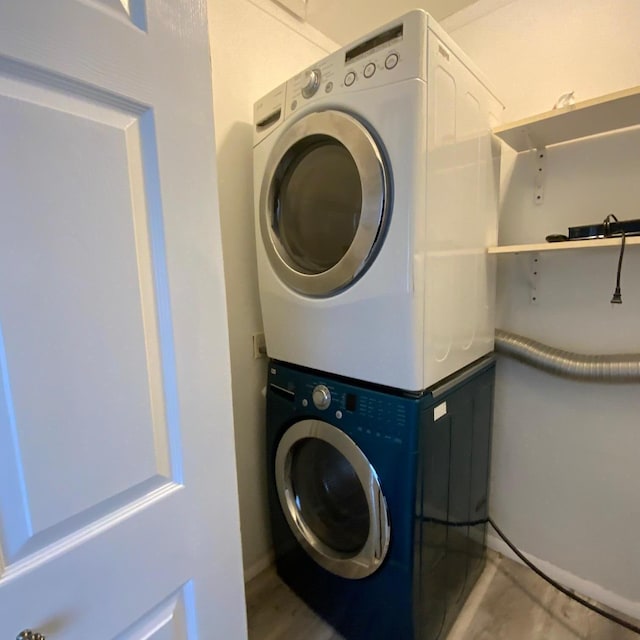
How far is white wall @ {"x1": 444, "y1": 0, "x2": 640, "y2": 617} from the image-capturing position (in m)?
1.29

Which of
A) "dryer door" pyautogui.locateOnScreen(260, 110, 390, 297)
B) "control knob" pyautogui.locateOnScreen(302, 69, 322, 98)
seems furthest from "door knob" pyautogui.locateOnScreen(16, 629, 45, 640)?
"control knob" pyautogui.locateOnScreen(302, 69, 322, 98)

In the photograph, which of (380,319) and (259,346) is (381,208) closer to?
(380,319)

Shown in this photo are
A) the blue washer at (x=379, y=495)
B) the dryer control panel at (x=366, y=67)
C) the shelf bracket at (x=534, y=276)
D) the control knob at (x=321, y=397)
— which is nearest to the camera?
the dryer control panel at (x=366, y=67)

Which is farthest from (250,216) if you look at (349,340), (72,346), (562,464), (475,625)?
(475,625)

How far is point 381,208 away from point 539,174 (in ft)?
2.76

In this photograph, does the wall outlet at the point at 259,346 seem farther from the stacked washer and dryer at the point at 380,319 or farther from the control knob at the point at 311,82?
the control knob at the point at 311,82

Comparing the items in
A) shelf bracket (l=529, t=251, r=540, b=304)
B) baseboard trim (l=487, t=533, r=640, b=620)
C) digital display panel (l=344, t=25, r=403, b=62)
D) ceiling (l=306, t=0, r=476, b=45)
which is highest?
ceiling (l=306, t=0, r=476, b=45)

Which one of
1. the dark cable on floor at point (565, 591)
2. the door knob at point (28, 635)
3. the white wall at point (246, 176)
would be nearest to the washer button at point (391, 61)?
the white wall at point (246, 176)

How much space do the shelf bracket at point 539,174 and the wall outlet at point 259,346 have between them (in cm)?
121

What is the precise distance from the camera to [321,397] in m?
1.23

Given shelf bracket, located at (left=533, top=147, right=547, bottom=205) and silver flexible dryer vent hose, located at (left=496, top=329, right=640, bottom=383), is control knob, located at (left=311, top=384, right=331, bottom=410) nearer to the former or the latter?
silver flexible dryer vent hose, located at (left=496, top=329, right=640, bottom=383)

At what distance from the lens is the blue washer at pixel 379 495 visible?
107cm

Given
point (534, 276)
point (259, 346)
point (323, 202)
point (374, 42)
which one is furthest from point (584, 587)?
point (374, 42)

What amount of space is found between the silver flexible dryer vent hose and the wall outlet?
3.11 feet
